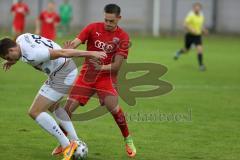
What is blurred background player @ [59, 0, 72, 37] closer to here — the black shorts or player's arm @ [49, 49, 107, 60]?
the black shorts

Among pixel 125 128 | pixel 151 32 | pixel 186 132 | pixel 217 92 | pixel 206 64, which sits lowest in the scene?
pixel 151 32

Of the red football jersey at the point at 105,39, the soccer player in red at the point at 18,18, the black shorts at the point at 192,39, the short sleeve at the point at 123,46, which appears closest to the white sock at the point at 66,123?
the red football jersey at the point at 105,39

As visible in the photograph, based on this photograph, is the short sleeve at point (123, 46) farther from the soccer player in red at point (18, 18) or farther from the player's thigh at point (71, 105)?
the soccer player in red at point (18, 18)

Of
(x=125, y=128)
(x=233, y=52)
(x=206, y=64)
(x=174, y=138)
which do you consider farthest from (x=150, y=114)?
(x=233, y=52)

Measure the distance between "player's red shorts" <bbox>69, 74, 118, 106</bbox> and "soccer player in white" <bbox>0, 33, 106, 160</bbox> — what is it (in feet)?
1.79

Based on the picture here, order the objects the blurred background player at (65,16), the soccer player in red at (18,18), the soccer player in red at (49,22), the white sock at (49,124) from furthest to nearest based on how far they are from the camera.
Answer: the blurred background player at (65,16) → the soccer player in red at (18,18) → the soccer player in red at (49,22) → the white sock at (49,124)

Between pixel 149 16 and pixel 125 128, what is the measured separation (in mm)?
34835

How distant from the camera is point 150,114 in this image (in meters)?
14.1

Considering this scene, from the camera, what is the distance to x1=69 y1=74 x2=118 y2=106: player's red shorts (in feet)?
33.8

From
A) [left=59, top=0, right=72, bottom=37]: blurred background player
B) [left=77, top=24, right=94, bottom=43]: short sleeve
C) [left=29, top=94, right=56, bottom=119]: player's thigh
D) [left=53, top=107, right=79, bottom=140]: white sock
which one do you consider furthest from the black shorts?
[left=59, top=0, right=72, bottom=37]: blurred background player

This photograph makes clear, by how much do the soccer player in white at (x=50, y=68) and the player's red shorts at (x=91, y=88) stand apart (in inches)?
21.4

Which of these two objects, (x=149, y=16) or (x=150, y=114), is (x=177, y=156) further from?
(x=149, y=16)

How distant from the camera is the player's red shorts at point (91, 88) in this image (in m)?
10.3

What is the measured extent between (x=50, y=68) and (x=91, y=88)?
123 cm
